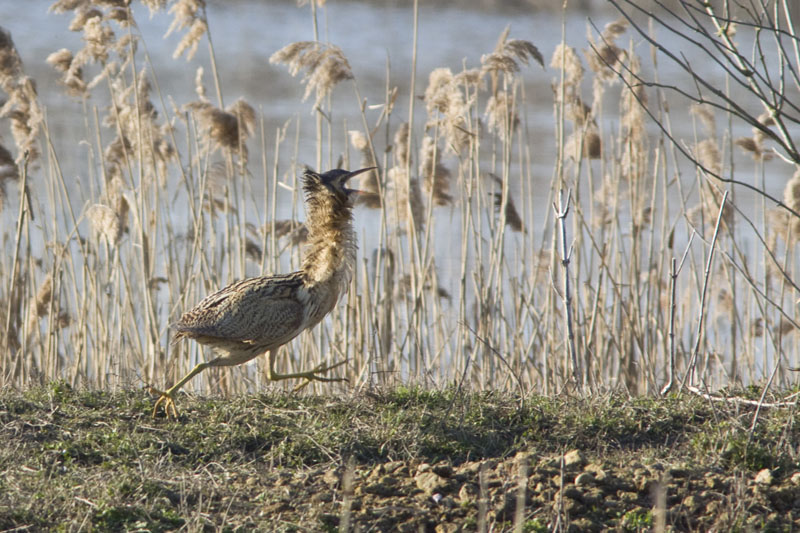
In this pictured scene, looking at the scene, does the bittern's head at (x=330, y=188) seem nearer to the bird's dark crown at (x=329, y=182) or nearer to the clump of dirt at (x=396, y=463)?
the bird's dark crown at (x=329, y=182)

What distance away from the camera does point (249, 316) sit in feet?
14.8

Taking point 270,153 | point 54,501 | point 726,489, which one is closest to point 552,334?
point 726,489

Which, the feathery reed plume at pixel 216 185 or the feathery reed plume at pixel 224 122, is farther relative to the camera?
the feathery reed plume at pixel 216 185

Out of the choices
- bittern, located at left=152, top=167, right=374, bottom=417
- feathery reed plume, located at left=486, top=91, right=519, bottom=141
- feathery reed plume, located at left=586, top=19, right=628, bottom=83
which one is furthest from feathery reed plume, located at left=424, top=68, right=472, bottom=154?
bittern, located at left=152, top=167, right=374, bottom=417

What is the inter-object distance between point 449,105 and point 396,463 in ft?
9.79

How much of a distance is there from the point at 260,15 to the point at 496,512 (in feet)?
73.4

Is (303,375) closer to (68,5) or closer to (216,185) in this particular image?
(216,185)

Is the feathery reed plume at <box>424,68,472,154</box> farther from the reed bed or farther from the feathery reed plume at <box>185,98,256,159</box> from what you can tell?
the feathery reed plume at <box>185,98,256,159</box>

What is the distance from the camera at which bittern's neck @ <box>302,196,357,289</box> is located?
4.83 m

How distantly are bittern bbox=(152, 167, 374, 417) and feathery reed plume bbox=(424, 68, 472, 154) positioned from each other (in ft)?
4.35

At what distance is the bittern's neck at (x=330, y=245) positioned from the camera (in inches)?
190

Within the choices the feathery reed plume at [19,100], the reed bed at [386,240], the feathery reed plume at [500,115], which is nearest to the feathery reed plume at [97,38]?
the reed bed at [386,240]

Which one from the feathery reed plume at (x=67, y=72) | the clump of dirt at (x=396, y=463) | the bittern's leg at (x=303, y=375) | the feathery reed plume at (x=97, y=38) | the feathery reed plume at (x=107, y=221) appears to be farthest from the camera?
the feathery reed plume at (x=67, y=72)

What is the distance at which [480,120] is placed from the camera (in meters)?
6.49
